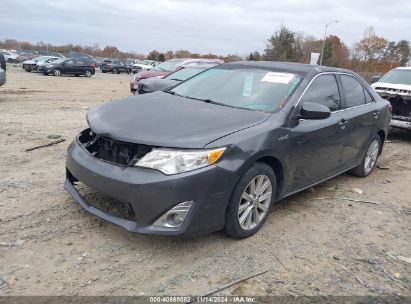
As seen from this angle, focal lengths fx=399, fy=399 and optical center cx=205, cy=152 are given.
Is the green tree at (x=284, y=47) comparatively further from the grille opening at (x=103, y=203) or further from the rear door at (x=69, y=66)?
the grille opening at (x=103, y=203)

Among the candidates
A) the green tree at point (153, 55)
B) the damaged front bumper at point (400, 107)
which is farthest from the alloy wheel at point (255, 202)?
the green tree at point (153, 55)

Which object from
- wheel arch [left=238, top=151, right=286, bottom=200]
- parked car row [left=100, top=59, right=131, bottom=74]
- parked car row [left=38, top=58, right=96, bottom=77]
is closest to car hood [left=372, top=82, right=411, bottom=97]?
wheel arch [left=238, top=151, right=286, bottom=200]

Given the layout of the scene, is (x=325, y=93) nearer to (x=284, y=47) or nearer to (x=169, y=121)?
(x=169, y=121)

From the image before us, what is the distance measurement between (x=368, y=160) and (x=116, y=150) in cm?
416

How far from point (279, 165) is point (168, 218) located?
1.31 meters

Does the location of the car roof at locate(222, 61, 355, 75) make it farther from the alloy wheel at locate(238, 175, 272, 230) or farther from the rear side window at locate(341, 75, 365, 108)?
the alloy wheel at locate(238, 175, 272, 230)

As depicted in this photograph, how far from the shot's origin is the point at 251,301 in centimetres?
285

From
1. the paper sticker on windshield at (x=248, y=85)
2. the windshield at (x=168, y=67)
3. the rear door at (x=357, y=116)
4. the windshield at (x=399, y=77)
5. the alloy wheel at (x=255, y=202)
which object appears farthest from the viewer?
the windshield at (x=168, y=67)

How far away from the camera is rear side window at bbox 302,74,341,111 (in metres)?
4.37

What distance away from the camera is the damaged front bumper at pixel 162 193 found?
10.0 ft

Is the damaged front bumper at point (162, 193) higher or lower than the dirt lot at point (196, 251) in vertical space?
higher

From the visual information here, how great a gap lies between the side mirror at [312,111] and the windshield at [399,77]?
689cm

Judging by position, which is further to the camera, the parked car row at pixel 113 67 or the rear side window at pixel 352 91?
the parked car row at pixel 113 67

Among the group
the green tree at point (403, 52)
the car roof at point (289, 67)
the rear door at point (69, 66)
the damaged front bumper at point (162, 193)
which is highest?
the green tree at point (403, 52)
